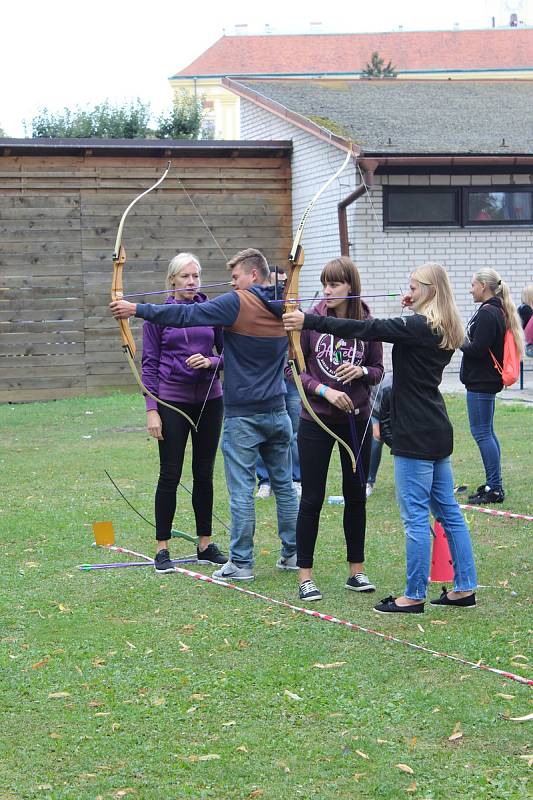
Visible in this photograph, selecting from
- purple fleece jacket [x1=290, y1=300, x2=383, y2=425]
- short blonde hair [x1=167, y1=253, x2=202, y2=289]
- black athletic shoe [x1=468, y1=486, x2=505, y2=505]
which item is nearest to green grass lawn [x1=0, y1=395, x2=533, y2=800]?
black athletic shoe [x1=468, y1=486, x2=505, y2=505]

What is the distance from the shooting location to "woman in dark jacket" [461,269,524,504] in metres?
8.09

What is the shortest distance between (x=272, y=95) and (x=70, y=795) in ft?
55.3

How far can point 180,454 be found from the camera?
6590 mm

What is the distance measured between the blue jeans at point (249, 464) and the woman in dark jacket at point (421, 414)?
0.95 meters

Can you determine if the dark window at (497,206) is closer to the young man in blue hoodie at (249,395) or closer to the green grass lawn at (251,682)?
the green grass lawn at (251,682)

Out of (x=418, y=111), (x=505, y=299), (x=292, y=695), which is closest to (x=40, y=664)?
(x=292, y=695)

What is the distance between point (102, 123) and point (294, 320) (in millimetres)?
26049

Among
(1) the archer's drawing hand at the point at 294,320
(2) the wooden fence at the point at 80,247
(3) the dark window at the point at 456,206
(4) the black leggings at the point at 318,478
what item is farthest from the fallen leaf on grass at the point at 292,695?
(2) the wooden fence at the point at 80,247

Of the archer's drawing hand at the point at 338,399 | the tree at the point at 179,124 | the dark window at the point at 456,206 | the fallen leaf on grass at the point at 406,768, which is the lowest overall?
the fallen leaf on grass at the point at 406,768

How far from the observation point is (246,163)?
58.5ft

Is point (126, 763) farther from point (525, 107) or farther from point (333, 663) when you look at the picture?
point (525, 107)

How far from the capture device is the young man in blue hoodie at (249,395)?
6.14 m

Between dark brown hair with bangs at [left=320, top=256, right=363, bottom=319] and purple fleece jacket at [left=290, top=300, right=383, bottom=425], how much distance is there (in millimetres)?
115

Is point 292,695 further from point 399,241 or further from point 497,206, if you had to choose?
point 497,206
